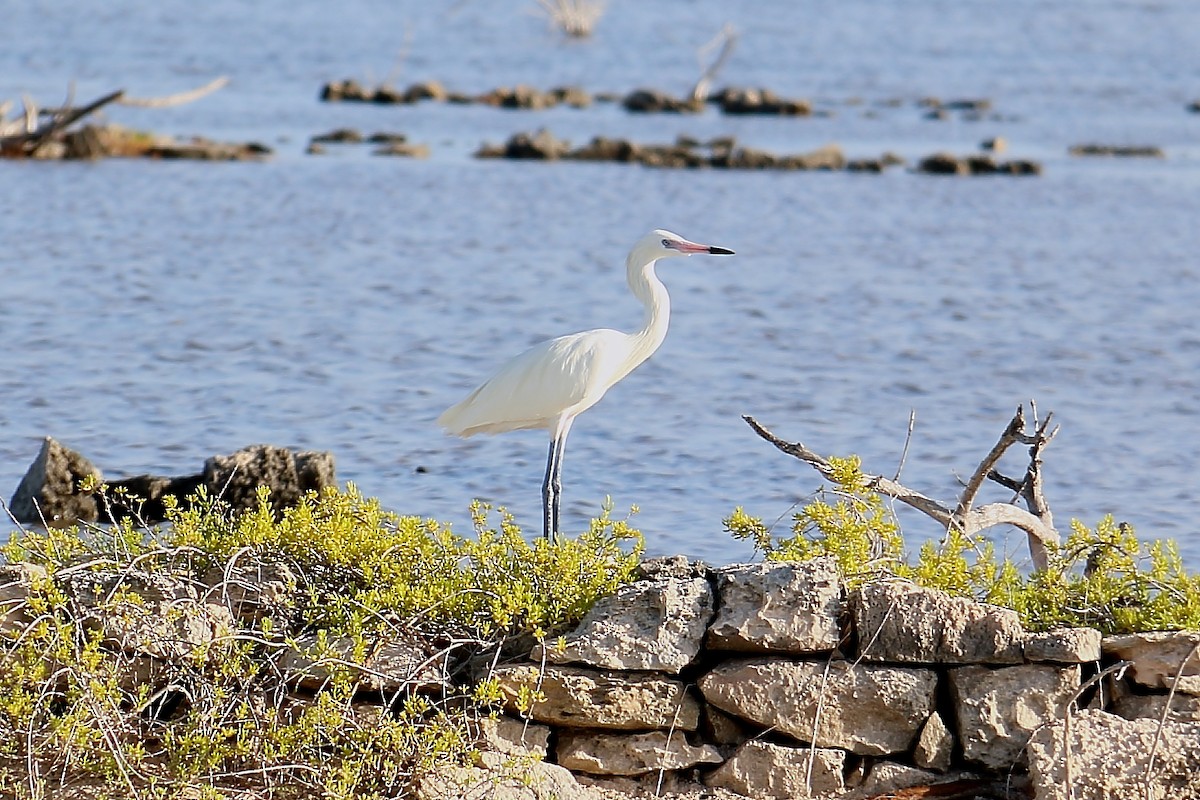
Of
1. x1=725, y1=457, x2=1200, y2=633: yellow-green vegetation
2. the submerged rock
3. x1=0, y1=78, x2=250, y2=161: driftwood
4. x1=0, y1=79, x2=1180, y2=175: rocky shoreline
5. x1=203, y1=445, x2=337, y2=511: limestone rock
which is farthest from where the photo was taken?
the submerged rock

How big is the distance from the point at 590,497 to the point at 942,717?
3899 mm

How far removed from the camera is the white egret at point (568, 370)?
670 centimetres

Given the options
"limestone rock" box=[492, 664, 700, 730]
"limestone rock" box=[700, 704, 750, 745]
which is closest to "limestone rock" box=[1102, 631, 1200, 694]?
"limestone rock" box=[700, 704, 750, 745]

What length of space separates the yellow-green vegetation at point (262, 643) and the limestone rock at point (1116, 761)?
138cm

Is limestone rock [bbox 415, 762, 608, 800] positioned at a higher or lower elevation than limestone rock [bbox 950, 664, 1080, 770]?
lower

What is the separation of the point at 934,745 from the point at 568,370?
2346 mm

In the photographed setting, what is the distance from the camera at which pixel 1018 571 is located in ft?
18.2

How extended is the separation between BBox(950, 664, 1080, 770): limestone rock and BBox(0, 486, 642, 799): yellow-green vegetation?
113 cm

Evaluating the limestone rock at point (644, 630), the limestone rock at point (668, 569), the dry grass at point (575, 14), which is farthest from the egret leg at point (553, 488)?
the dry grass at point (575, 14)

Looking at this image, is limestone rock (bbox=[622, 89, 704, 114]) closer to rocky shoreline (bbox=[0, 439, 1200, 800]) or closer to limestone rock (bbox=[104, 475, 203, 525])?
limestone rock (bbox=[104, 475, 203, 525])

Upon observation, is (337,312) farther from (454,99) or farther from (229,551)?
(454,99)

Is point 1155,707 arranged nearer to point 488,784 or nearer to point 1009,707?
point 1009,707

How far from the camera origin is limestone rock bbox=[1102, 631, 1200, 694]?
4883mm

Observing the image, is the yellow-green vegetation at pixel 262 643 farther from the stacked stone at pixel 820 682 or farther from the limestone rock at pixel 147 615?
the stacked stone at pixel 820 682
